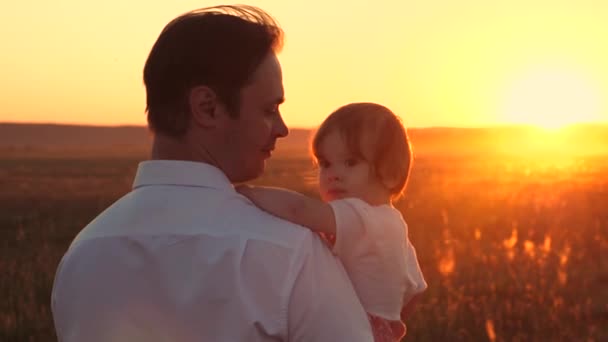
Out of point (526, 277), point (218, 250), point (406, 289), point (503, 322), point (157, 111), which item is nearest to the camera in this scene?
point (218, 250)

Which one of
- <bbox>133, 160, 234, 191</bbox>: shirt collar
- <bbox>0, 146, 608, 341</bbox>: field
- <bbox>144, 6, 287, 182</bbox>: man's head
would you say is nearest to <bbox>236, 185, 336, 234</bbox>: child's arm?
<bbox>144, 6, 287, 182</bbox>: man's head

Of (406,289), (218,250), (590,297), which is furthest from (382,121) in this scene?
(590,297)

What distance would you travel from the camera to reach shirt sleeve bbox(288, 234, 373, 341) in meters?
2.08

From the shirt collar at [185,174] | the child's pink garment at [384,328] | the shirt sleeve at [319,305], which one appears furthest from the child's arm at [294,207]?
the child's pink garment at [384,328]

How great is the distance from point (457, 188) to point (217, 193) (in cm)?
2693

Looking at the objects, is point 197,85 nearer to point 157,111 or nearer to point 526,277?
point 157,111

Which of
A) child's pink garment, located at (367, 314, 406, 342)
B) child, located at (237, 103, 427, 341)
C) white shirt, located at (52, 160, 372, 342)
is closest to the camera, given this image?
white shirt, located at (52, 160, 372, 342)

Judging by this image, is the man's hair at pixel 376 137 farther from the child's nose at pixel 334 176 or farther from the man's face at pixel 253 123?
the man's face at pixel 253 123

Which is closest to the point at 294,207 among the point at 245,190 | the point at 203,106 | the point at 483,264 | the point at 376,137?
the point at 245,190

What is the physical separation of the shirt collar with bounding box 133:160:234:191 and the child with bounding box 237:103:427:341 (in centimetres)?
36

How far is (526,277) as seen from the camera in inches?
426

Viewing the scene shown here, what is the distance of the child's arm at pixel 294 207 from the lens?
8.16ft

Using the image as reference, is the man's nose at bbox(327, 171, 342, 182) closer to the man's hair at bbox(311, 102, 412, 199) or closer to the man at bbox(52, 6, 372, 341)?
the man's hair at bbox(311, 102, 412, 199)

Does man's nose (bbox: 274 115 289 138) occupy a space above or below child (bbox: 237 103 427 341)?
above
